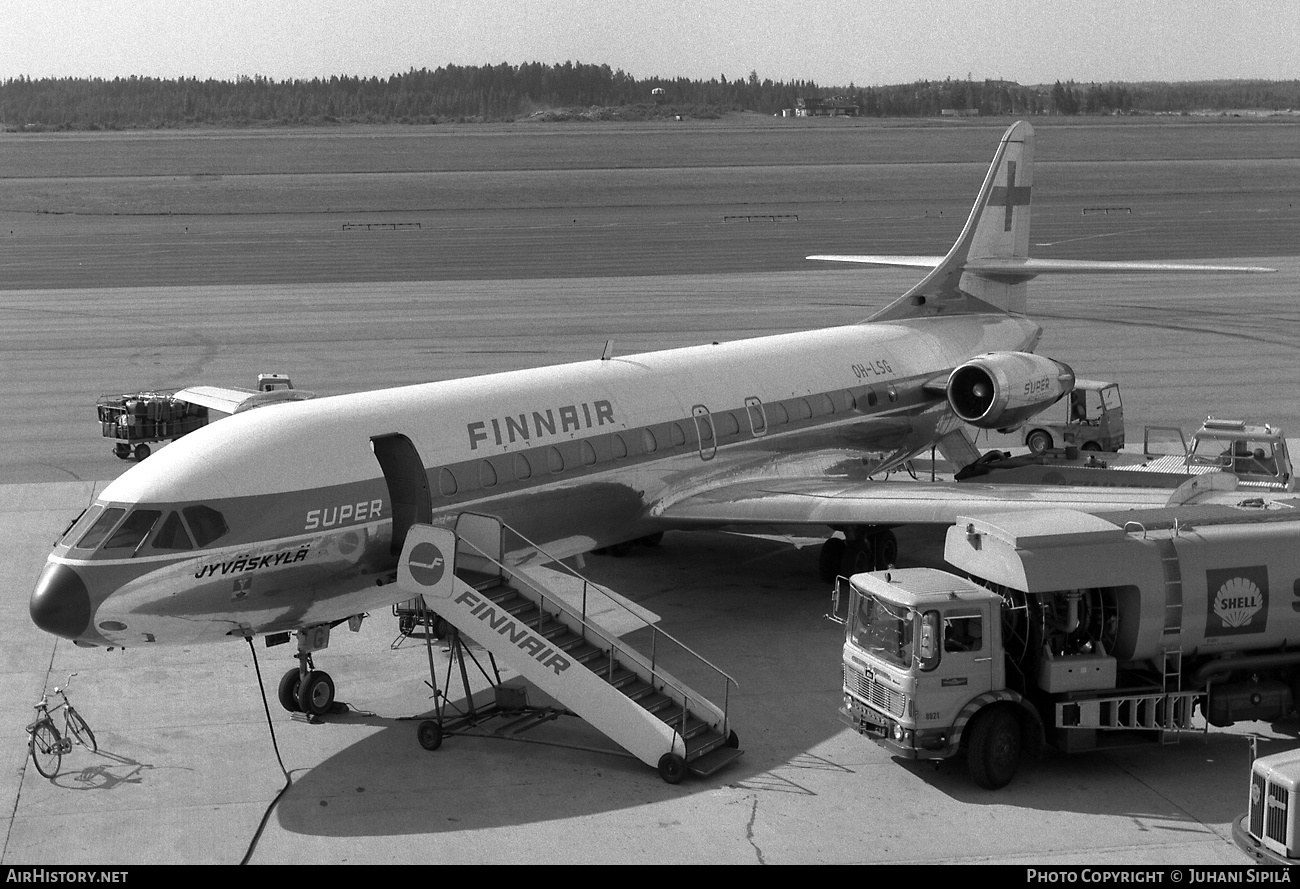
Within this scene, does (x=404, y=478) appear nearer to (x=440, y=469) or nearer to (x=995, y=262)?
(x=440, y=469)

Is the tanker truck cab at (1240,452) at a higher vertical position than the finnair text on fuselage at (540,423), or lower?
lower

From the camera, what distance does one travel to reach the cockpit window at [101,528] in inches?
628

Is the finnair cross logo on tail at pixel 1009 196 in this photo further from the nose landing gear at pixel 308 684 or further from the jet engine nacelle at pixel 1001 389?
the nose landing gear at pixel 308 684

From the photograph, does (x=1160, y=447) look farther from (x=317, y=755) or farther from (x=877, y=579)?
(x=317, y=755)

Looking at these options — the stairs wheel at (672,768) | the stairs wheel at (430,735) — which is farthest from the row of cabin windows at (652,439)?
the stairs wheel at (672,768)

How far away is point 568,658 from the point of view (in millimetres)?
16500

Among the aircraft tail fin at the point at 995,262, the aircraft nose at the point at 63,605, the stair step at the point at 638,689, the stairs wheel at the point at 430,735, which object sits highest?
the aircraft tail fin at the point at 995,262

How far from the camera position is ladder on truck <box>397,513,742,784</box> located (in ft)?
53.0

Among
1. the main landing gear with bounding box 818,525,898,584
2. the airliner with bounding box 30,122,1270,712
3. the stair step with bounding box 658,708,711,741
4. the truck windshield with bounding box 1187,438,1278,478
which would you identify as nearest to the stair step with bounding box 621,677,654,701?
the stair step with bounding box 658,708,711,741

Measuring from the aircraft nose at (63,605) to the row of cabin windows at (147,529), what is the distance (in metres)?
0.46

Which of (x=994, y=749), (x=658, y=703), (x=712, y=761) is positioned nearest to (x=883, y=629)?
(x=994, y=749)

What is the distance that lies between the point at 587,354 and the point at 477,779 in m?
29.4

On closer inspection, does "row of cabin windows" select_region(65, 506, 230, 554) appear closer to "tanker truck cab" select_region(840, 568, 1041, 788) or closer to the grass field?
"tanker truck cab" select_region(840, 568, 1041, 788)

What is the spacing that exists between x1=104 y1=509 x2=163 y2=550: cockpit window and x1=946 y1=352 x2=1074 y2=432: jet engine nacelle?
1514 centimetres
